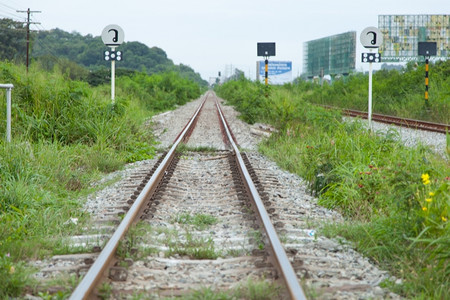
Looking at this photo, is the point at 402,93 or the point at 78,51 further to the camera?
the point at 78,51

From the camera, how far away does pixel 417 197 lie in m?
4.42

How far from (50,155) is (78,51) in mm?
89630

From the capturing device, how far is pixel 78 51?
306 feet

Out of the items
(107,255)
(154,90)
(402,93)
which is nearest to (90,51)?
(154,90)

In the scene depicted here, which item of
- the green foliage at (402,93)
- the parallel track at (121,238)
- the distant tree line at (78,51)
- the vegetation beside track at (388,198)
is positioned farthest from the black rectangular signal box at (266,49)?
the distant tree line at (78,51)

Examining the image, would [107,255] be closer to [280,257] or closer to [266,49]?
[280,257]

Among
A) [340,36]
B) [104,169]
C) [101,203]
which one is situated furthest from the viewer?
[340,36]

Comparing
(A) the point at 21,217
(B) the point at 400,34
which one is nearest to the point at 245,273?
(A) the point at 21,217

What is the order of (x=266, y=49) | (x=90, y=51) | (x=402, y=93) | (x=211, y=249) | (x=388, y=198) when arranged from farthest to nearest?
(x=90, y=51) → (x=402, y=93) → (x=266, y=49) → (x=388, y=198) → (x=211, y=249)

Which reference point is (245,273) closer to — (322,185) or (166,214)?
(166,214)

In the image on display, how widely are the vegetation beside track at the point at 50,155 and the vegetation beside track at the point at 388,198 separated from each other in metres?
2.55

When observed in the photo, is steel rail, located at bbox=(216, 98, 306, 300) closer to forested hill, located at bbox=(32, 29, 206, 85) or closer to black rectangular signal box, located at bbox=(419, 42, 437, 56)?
black rectangular signal box, located at bbox=(419, 42, 437, 56)

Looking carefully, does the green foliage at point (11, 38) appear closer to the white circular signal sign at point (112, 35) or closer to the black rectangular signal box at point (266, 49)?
the black rectangular signal box at point (266, 49)

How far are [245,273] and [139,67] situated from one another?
111 meters
